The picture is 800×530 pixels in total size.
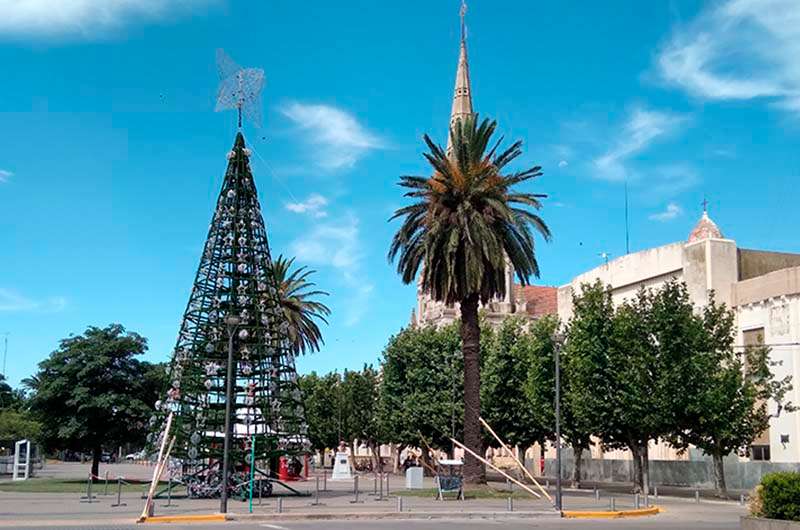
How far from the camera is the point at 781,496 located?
19406mm

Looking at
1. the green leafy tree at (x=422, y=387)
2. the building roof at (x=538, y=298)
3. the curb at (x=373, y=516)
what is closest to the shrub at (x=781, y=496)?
the curb at (x=373, y=516)

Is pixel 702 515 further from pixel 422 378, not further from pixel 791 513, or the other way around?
pixel 422 378

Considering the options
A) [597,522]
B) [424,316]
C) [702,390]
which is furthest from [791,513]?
[424,316]

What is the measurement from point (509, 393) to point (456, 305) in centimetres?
4109

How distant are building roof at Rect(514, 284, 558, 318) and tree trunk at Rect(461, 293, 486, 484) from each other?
6299 cm

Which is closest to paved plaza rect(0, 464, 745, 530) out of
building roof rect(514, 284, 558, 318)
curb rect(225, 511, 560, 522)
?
curb rect(225, 511, 560, 522)

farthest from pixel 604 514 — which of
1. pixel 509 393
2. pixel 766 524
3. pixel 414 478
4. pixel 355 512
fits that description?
pixel 509 393

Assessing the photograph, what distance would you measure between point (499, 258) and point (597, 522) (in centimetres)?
1371

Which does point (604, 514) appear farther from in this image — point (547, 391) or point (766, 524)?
point (547, 391)

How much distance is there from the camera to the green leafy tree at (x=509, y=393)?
5312cm

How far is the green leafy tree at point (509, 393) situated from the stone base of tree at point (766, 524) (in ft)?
106

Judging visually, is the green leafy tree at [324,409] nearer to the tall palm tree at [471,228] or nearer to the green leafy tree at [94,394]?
the green leafy tree at [94,394]

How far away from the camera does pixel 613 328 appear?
43.3 metres

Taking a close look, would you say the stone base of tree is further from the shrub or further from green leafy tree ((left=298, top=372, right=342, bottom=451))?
green leafy tree ((left=298, top=372, right=342, bottom=451))
